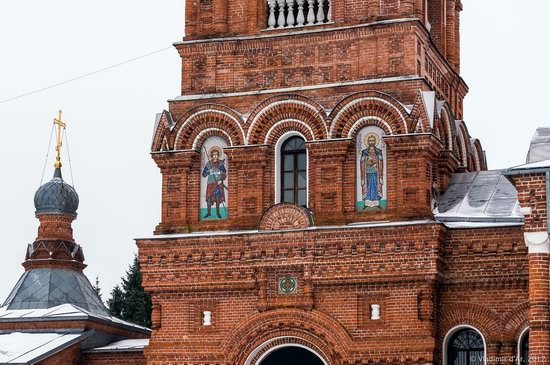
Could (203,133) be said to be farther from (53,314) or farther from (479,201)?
(53,314)

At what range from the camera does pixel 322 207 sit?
88.8ft

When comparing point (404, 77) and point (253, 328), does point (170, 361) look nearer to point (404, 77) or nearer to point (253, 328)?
point (253, 328)

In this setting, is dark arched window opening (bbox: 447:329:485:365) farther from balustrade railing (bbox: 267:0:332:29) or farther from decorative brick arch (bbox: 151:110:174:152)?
decorative brick arch (bbox: 151:110:174:152)

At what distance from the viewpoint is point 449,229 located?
26.5 meters

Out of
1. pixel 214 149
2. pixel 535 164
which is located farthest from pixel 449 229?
pixel 214 149

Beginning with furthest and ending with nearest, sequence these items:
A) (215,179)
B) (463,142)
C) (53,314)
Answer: (53,314) → (463,142) → (215,179)

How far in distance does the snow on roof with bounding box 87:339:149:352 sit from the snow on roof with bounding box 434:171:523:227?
6.53m

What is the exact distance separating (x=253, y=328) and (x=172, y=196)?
3.08 meters

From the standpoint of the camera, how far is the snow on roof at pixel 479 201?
2653 cm

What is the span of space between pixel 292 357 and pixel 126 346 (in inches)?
169

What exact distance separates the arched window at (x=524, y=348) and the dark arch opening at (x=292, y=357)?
3619mm

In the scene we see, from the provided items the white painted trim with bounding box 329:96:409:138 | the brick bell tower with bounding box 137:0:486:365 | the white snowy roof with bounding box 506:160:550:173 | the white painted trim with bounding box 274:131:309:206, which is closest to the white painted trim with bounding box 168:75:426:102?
the brick bell tower with bounding box 137:0:486:365

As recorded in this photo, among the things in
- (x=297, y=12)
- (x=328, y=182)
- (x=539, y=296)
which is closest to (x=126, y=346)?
(x=328, y=182)

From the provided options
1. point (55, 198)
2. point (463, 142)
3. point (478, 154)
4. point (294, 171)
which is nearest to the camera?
point (294, 171)
